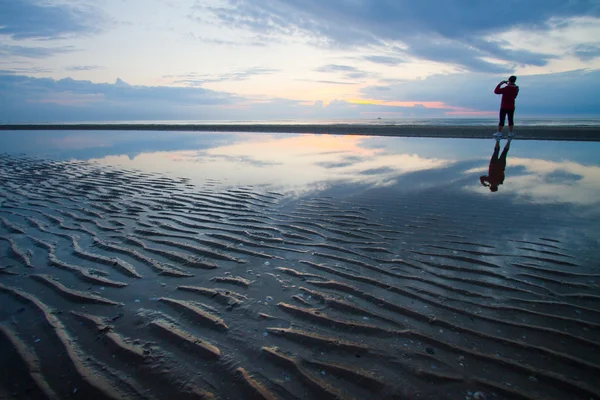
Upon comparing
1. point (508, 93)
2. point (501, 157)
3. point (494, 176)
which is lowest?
point (494, 176)

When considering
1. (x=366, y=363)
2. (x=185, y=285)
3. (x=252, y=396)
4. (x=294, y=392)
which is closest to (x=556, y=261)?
(x=366, y=363)

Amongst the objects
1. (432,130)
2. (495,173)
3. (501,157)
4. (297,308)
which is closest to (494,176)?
(495,173)

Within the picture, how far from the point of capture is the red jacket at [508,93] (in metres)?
15.2

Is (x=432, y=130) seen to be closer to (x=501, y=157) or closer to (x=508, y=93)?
(x=508, y=93)

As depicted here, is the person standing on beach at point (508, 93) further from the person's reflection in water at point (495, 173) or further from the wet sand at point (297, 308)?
the wet sand at point (297, 308)

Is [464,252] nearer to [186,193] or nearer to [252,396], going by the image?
[252,396]

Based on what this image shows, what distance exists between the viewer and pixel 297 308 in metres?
3.25

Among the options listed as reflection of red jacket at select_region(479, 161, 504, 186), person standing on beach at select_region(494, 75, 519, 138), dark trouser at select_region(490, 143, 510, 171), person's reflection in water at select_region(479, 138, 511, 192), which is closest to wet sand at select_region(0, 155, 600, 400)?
person's reflection in water at select_region(479, 138, 511, 192)

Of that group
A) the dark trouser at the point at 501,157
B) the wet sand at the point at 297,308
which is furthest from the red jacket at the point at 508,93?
the wet sand at the point at 297,308

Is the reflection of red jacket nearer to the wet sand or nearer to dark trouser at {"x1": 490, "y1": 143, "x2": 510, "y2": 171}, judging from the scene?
dark trouser at {"x1": 490, "y1": 143, "x2": 510, "y2": 171}

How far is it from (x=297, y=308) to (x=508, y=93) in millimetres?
17020

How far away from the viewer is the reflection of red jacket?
26.7 feet

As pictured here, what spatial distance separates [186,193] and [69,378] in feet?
18.9

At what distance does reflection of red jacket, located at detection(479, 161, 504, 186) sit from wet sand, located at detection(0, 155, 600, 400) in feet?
9.21
